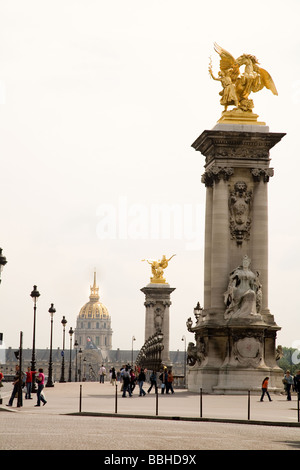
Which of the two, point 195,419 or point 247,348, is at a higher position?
point 247,348

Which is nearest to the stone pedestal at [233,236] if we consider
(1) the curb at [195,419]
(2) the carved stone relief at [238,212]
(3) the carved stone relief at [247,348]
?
(2) the carved stone relief at [238,212]

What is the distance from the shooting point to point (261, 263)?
1917 inches

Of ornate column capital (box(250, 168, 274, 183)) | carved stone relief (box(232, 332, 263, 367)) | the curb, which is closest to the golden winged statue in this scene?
ornate column capital (box(250, 168, 274, 183))

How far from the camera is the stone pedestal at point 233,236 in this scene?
4744 centimetres

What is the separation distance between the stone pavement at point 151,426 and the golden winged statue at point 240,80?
16.9 metres

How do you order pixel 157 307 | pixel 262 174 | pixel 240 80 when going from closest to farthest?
pixel 262 174, pixel 240 80, pixel 157 307

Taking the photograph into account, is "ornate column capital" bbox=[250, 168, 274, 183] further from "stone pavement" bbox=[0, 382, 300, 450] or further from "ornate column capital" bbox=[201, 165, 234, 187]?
"stone pavement" bbox=[0, 382, 300, 450]

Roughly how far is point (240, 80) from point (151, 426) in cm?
2738

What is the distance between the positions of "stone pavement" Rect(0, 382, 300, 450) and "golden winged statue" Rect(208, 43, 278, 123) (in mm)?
16866

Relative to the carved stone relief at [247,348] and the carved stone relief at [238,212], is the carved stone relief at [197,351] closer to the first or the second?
the carved stone relief at [247,348]

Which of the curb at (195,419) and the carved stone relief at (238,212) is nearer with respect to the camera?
the curb at (195,419)

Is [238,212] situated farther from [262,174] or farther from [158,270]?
[158,270]

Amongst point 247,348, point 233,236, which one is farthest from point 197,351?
point 233,236

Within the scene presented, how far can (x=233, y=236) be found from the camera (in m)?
48.8
